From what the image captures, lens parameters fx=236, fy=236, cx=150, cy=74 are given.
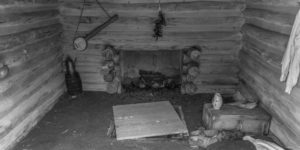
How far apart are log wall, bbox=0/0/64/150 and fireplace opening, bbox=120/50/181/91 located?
1.53 metres

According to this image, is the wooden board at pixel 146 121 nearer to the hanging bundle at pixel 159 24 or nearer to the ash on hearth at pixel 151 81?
the ash on hearth at pixel 151 81

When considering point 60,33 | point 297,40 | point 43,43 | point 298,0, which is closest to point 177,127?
point 297,40

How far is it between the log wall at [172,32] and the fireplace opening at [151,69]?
1.91 ft

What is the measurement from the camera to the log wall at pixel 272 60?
287 centimetres

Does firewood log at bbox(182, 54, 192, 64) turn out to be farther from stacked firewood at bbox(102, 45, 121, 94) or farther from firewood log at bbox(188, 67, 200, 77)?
stacked firewood at bbox(102, 45, 121, 94)

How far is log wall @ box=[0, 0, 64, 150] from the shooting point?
3.00 metres

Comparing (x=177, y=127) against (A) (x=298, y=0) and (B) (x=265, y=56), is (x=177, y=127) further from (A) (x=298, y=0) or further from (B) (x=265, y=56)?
(A) (x=298, y=0)

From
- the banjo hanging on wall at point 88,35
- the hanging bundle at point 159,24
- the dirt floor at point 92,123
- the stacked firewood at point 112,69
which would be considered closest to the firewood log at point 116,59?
the stacked firewood at point 112,69

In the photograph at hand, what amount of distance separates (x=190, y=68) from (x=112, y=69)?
5.26 ft

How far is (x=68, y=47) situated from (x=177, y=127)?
9.09ft

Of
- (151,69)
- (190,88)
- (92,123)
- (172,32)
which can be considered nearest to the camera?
(92,123)

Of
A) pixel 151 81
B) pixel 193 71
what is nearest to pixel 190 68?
pixel 193 71

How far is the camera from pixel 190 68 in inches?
187

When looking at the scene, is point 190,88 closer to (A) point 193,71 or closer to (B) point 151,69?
(A) point 193,71
